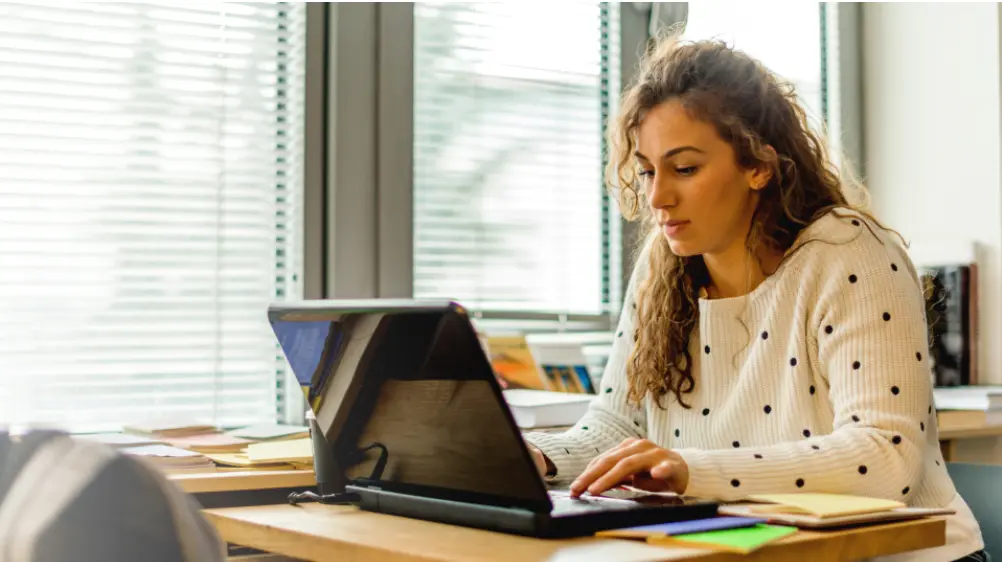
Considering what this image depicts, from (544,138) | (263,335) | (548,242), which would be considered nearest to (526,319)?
(548,242)

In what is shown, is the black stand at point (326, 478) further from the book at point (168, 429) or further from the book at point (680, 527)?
the book at point (168, 429)

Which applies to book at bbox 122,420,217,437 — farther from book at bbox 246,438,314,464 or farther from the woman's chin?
the woman's chin

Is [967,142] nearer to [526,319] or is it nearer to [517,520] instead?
[526,319]

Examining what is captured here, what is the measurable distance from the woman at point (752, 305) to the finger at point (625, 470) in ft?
0.66

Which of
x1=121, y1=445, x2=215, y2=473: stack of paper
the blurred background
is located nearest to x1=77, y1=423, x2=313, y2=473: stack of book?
x1=121, y1=445, x2=215, y2=473: stack of paper

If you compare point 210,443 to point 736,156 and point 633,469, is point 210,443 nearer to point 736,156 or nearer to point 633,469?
point 633,469

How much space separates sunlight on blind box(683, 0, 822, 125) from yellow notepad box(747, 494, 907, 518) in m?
1.91

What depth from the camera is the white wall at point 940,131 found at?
2.81m

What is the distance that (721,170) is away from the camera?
64.1 inches

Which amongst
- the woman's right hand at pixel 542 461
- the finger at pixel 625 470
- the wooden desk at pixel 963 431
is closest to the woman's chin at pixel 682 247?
the woman's right hand at pixel 542 461

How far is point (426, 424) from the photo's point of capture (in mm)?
1123

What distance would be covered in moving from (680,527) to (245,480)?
653mm

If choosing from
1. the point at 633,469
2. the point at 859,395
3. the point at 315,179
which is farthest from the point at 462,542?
the point at 315,179

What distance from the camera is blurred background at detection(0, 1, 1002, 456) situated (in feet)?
6.43
